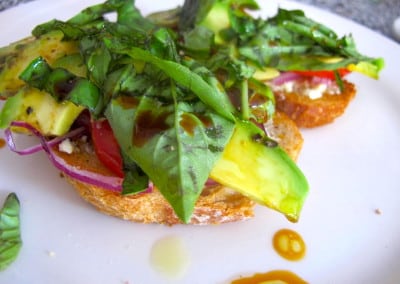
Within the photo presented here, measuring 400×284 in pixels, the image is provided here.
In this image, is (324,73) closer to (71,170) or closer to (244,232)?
(244,232)

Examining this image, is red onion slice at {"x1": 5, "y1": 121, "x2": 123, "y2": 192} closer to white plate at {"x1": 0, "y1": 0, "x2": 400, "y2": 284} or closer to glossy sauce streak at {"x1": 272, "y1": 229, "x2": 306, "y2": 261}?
white plate at {"x1": 0, "y1": 0, "x2": 400, "y2": 284}

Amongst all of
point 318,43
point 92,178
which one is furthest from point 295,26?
point 92,178

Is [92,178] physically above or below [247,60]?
below

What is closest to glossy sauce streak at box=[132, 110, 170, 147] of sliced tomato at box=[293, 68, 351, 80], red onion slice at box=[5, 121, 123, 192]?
red onion slice at box=[5, 121, 123, 192]

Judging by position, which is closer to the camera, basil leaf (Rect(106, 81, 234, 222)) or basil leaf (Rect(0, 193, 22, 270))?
basil leaf (Rect(106, 81, 234, 222))

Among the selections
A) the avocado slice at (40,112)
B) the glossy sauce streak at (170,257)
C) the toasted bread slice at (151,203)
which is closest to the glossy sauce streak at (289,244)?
the toasted bread slice at (151,203)

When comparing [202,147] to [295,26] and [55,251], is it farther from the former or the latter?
[295,26]
